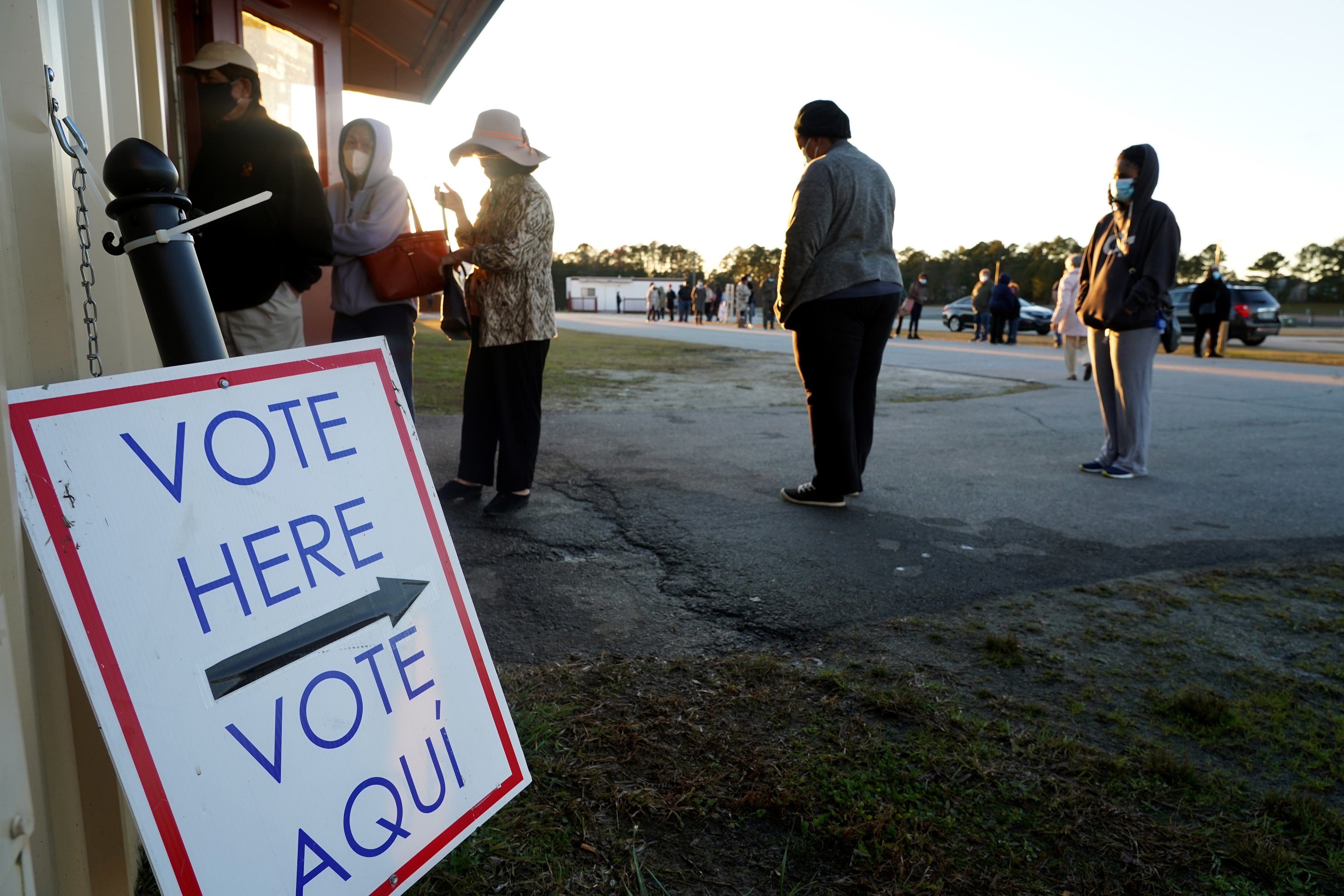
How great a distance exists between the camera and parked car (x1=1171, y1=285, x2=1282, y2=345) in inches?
783

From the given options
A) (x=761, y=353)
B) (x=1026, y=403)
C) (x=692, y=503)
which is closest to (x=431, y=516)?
(x=692, y=503)

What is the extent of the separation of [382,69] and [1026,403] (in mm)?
7050

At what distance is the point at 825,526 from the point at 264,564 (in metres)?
3.21

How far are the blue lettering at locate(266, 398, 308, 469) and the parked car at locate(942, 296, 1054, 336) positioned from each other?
30.0 m

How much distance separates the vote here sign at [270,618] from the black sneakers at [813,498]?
10.4 ft

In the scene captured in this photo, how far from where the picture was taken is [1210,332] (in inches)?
655

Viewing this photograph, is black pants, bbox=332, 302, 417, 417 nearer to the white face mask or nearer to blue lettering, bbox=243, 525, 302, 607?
the white face mask

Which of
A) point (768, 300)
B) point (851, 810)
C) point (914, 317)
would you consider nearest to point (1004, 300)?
point (914, 317)

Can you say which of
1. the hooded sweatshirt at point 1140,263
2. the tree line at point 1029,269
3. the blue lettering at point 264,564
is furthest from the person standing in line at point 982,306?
the tree line at point 1029,269

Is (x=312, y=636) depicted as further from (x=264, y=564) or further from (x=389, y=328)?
(x=389, y=328)

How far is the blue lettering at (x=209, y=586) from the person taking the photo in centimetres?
112

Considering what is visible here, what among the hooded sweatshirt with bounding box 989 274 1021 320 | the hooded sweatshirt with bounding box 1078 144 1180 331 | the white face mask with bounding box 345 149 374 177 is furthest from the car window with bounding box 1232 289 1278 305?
the white face mask with bounding box 345 149 374 177

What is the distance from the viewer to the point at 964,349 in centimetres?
1778

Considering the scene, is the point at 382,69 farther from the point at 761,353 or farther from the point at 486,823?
the point at 761,353
